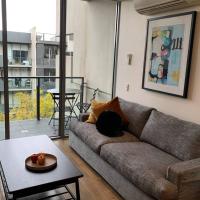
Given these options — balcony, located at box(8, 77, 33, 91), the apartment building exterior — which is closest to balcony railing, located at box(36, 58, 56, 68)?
the apartment building exterior

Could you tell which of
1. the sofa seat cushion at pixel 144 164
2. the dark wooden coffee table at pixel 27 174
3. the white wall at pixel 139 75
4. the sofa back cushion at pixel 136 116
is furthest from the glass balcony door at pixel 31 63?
the sofa seat cushion at pixel 144 164

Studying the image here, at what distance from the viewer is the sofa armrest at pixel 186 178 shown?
1.94 meters

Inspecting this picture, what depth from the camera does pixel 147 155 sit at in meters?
2.52

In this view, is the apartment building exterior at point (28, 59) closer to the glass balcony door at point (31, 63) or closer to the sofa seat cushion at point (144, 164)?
the glass balcony door at point (31, 63)

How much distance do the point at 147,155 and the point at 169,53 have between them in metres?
1.35

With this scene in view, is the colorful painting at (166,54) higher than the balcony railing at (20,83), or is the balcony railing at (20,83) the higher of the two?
the colorful painting at (166,54)

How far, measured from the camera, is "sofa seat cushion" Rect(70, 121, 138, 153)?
2.93 m

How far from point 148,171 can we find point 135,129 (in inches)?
43.2

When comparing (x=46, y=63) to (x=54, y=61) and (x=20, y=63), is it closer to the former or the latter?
(x=54, y=61)

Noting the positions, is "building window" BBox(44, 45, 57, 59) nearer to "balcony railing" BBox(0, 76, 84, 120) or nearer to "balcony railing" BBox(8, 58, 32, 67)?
"balcony railing" BBox(8, 58, 32, 67)

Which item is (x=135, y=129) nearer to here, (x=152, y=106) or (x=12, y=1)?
(x=152, y=106)

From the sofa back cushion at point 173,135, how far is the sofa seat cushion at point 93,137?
0.24 meters

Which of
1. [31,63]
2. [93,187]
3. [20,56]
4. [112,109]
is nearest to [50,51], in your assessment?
[31,63]

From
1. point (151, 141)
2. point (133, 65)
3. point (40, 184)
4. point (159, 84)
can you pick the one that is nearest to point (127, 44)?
point (133, 65)
